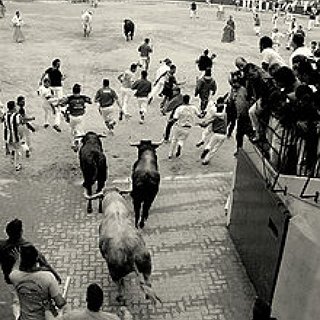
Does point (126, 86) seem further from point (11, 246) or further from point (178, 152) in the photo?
point (11, 246)

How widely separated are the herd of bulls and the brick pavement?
1.46 feet

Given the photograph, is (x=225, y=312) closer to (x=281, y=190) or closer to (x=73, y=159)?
(x=281, y=190)

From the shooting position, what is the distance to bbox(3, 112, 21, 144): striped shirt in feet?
40.3

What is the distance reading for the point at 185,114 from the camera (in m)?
13.4

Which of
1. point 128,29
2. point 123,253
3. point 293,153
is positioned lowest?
point 123,253

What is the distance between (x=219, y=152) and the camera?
14.7 metres

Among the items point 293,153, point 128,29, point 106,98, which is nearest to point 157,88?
point 106,98

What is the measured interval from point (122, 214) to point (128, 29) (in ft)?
64.8

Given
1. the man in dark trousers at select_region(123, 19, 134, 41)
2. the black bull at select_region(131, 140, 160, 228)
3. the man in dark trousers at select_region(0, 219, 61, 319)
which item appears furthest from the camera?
the man in dark trousers at select_region(123, 19, 134, 41)

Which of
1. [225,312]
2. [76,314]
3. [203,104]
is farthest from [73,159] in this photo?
[76,314]

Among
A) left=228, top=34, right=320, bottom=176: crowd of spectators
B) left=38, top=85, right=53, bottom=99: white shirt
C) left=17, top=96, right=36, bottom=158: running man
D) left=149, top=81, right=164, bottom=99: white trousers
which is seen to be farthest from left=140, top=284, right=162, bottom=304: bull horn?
left=149, top=81, right=164, bottom=99: white trousers

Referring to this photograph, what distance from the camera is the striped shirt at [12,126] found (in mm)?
12297

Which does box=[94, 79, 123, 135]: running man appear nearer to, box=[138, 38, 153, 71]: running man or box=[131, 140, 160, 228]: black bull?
box=[131, 140, 160, 228]: black bull

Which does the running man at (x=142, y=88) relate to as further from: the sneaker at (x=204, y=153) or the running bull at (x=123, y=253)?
the running bull at (x=123, y=253)
